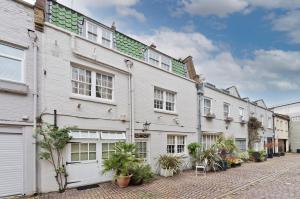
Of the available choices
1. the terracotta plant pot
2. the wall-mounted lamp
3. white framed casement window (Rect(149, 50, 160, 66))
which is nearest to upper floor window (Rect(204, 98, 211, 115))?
white framed casement window (Rect(149, 50, 160, 66))

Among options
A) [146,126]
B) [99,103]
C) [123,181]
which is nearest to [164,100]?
[146,126]

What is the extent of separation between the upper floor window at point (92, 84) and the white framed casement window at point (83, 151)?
254 cm

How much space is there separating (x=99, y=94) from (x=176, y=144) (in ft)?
24.4

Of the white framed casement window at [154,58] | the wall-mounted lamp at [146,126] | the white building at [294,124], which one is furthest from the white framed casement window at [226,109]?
the white building at [294,124]

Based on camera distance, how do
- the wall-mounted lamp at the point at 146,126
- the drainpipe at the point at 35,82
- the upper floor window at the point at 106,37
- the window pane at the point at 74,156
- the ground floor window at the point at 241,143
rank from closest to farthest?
the drainpipe at the point at 35,82 → the window pane at the point at 74,156 → the upper floor window at the point at 106,37 → the wall-mounted lamp at the point at 146,126 → the ground floor window at the point at 241,143

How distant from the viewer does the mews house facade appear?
10688 millimetres

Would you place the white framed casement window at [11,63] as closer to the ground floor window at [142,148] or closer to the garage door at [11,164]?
the garage door at [11,164]

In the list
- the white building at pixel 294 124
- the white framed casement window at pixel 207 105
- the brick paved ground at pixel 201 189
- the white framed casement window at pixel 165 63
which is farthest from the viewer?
the white building at pixel 294 124

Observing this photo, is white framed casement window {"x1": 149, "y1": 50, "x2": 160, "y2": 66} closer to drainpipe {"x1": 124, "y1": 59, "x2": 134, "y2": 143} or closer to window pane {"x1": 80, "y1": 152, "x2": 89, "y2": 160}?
drainpipe {"x1": 124, "y1": 59, "x2": 134, "y2": 143}

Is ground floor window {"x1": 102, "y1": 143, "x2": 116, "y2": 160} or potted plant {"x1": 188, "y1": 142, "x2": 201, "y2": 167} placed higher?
ground floor window {"x1": 102, "y1": 143, "x2": 116, "y2": 160}

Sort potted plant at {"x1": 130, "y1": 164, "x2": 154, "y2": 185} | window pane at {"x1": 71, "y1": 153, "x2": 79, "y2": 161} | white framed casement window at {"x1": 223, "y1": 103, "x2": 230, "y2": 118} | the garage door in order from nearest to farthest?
the garage door, window pane at {"x1": 71, "y1": 153, "x2": 79, "y2": 161}, potted plant at {"x1": 130, "y1": 164, "x2": 154, "y2": 185}, white framed casement window at {"x1": 223, "y1": 103, "x2": 230, "y2": 118}

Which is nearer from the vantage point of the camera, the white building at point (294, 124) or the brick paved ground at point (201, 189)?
the brick paved ground at point (201, 189)

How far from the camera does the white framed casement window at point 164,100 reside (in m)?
16.3

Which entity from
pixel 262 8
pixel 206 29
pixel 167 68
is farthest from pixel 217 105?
pixel 262 8
